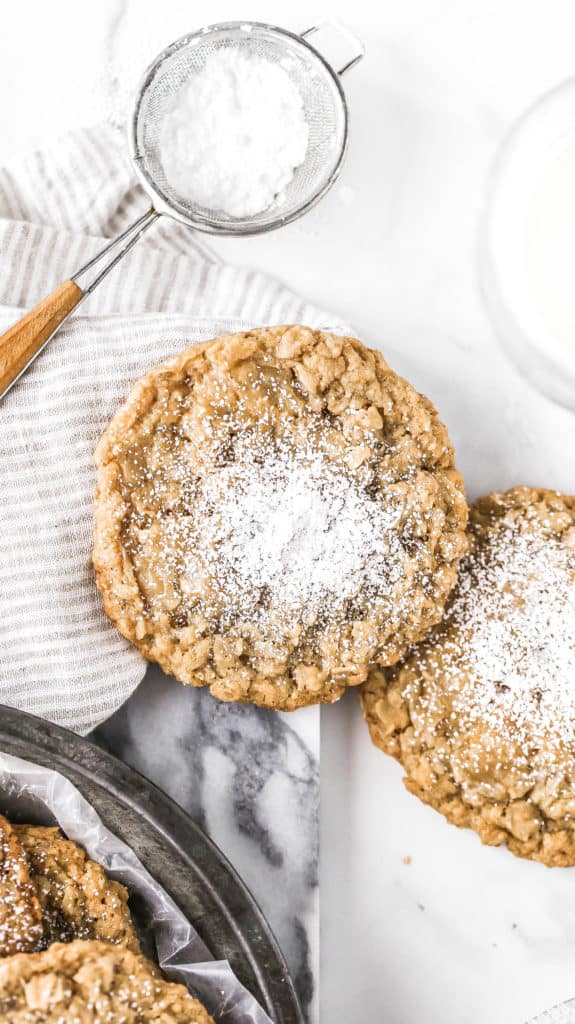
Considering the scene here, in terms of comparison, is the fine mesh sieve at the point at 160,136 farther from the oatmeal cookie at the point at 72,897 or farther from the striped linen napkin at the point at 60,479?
the oatmeal cookie at the point at 72,897

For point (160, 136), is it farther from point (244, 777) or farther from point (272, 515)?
point (244, 777)

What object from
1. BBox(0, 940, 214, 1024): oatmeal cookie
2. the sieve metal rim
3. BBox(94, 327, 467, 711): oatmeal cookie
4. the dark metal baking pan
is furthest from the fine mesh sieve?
BBox(0, 940, 214, 1024): oatmeal cookie

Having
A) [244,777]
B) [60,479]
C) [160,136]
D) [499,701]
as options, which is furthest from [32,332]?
[499,701]

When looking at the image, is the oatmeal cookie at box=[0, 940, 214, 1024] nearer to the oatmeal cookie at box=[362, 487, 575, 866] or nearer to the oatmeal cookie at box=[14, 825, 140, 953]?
the oatmeal cookie at box=[14, 825, 140, 953]

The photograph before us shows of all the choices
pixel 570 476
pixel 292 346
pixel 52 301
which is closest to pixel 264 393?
pixel 292 346

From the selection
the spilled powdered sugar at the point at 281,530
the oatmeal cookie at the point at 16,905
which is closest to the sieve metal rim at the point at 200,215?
the spilled powdered sugar at the point at 281,530

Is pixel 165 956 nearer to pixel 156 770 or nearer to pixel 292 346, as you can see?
pixel 156 770
